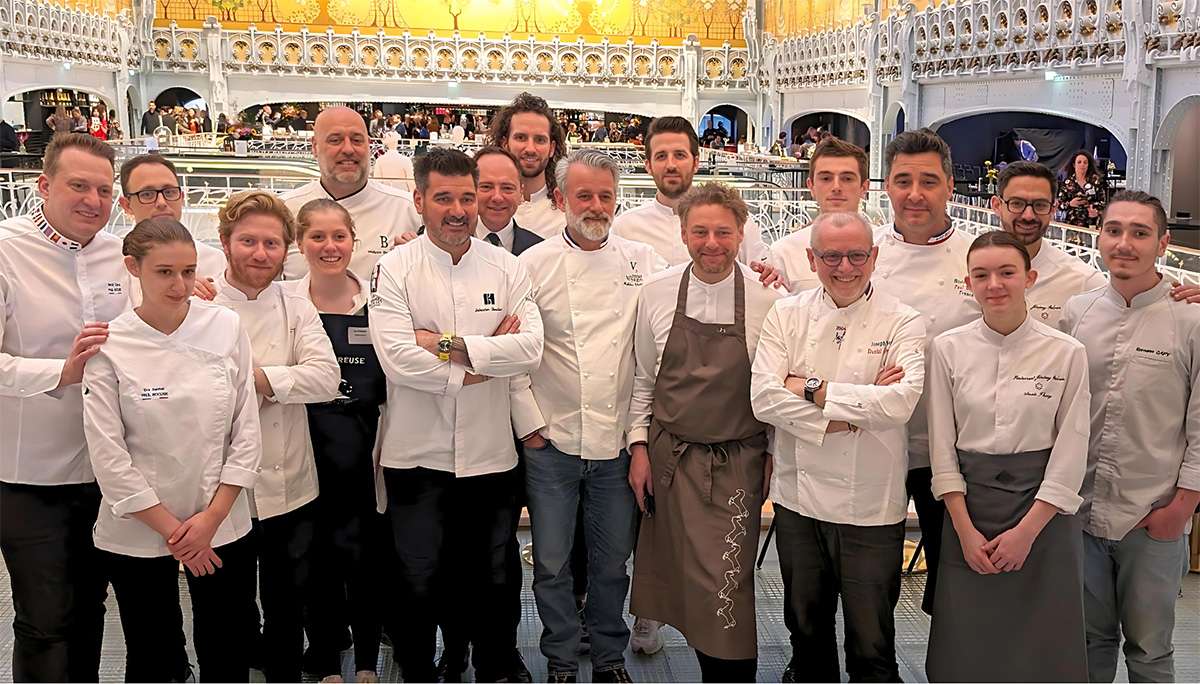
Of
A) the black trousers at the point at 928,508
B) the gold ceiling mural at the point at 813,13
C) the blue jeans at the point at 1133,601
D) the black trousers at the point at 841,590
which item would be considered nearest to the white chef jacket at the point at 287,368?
the black trousers at the point at 841,590

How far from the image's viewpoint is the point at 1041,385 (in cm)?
283

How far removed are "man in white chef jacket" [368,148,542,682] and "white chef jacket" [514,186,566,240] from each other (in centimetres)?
96

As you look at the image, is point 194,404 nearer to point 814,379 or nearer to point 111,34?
point 814,379

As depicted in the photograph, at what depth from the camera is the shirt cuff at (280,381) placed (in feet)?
9.59

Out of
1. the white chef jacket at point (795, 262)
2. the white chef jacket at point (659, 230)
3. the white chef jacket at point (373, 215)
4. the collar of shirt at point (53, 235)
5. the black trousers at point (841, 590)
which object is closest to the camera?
the collar of shirt at point (53, 235)

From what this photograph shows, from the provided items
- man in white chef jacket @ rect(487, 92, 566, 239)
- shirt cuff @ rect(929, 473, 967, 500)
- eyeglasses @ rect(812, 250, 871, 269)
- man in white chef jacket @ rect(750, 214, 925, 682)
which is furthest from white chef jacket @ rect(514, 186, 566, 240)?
shirt cuff @ rect(929, 473, 967, 500)

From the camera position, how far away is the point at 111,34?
2327cm

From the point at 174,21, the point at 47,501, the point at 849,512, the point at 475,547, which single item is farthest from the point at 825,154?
the point at 174,21

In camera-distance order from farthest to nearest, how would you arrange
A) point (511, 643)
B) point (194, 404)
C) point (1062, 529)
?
point (511, 643) → point (1062, 529) → point (194, 404)

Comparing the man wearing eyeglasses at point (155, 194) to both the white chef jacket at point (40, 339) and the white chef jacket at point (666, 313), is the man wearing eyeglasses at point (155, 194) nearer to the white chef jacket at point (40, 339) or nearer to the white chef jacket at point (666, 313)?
the white chef jacket at point (40, 339)

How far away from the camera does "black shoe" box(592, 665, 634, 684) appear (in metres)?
3.33

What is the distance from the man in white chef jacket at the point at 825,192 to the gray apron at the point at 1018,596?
3.52ft

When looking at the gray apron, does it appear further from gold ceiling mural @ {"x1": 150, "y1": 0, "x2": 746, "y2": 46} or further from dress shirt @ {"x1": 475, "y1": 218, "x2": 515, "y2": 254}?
gold ceiling mural @ {"x1": 150, "y1": 0, "x2": 746, "y2": 46}

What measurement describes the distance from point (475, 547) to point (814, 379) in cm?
129
